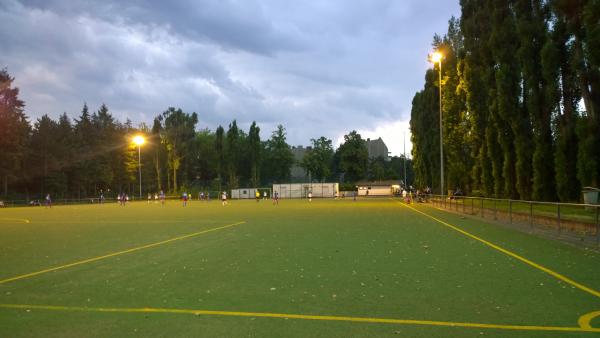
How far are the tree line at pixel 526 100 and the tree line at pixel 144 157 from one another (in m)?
58.3

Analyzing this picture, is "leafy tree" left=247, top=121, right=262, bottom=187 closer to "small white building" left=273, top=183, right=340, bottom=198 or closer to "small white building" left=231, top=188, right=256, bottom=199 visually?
"small white building" left=231, top=188, right=256, bottom=199

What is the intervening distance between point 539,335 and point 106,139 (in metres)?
96.3

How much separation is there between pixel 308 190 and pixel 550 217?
68.9 metres

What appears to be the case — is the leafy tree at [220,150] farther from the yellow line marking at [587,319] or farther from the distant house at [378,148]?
the yellow line marking at [587,319]

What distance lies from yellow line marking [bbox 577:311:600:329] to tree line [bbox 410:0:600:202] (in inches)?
583

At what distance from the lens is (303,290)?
745 cm

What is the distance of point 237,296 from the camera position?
23.3 feet

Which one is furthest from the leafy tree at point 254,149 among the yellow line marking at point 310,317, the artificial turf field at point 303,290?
the yellow line marking at point 310,317

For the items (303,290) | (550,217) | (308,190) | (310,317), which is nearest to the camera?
(310,317)

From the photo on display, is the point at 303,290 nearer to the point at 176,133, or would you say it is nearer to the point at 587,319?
the point at 587,319

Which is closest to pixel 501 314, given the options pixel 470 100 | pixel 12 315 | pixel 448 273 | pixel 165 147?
pixel 448 273

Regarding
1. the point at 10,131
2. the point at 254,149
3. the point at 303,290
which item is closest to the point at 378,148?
the point at 254,149

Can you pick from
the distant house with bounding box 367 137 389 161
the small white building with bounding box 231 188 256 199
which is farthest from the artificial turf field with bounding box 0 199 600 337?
the distant house with bounding box 367 137 389 161

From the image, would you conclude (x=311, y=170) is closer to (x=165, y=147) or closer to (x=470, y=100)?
(x=165, y=147)
